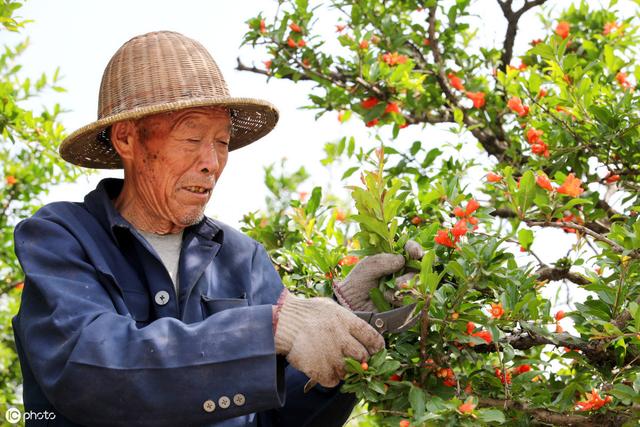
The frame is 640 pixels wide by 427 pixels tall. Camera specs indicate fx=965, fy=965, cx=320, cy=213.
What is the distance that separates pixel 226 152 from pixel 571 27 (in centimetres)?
245

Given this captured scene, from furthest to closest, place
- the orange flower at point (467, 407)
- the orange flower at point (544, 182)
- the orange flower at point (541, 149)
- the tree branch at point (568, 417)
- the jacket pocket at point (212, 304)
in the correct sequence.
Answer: the orange flower at point (541, 149)
the orange flower at point (544, 182)
the jacket pocket at point (212, 304)
the tree branch at point (568, 417)
the orange flower at point (467, 407)

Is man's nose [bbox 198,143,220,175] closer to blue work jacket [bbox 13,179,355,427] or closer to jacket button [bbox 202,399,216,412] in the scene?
blue work jacket [bbox 13,179,355,427]

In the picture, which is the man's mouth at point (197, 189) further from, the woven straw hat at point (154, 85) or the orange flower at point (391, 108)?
the orange flower at point (391, 108)

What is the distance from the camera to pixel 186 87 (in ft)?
9.08

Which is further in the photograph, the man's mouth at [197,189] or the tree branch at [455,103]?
the tree branch at [455,103]

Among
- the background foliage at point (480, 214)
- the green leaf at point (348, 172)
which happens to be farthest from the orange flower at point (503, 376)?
the green leaf at point (348, 172)

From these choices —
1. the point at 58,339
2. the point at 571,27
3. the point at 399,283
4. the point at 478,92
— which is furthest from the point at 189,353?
the point at 571,27

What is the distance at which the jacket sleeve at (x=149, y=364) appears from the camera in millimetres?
2285

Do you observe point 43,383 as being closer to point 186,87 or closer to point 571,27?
point 186,87

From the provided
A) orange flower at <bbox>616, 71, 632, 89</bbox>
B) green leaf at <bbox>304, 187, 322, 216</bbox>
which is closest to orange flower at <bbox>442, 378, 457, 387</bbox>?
green leaf at <bbox>304, 187, 322, 216</bbox>

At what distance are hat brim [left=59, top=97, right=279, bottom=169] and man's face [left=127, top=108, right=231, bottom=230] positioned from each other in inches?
2.1

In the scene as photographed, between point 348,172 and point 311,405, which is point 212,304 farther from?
point 348,172

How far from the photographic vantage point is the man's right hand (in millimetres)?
2305

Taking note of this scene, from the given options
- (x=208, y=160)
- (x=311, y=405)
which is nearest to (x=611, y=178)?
(x=311, y=405)
